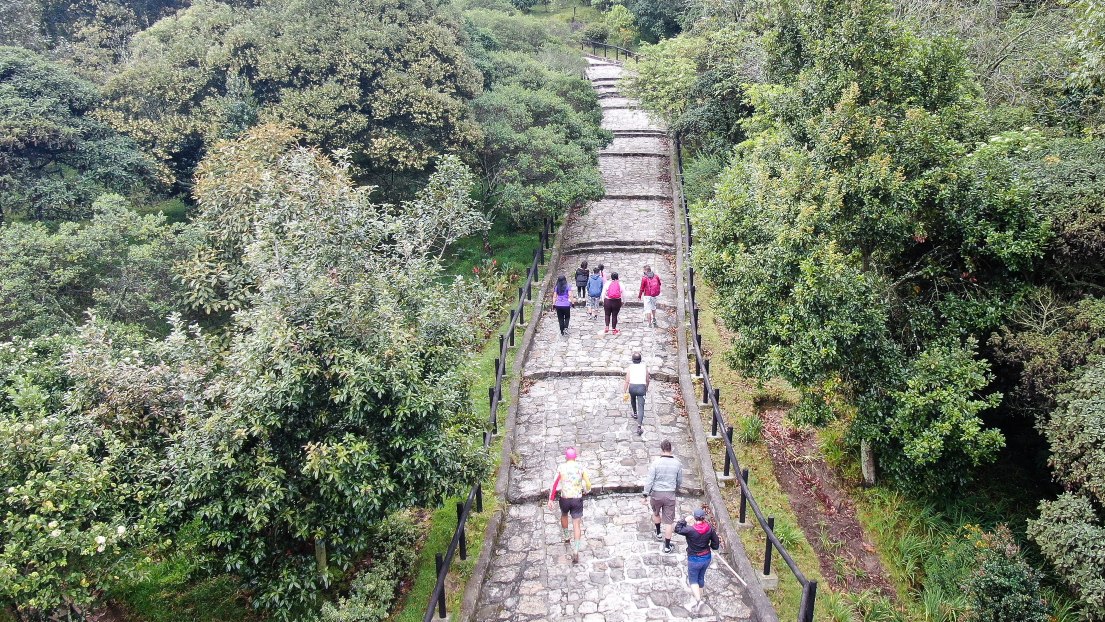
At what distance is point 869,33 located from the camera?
1072cm

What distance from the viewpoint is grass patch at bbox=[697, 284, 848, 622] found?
894 centimetres

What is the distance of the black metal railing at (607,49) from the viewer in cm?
4271

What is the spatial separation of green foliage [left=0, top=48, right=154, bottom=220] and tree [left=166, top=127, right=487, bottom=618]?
11.0 m

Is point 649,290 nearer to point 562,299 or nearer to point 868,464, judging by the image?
point 562,299

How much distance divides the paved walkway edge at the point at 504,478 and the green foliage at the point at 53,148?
10371 millimetres

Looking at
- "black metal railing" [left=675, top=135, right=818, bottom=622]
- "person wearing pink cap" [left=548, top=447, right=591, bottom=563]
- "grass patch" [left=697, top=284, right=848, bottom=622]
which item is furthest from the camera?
"person wearing pink cap" [left=548, top=447, right=591, bottom=563]

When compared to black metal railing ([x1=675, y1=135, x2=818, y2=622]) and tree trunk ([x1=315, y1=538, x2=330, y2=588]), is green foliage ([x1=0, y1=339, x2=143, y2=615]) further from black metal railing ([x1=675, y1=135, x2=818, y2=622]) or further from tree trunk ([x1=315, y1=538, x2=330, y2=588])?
black metal railing ([x1=675, y1=135, x2=818, y2=622])

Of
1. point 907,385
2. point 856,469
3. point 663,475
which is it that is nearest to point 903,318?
point 907,385

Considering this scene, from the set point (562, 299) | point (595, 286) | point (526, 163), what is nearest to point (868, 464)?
point (562, 299)

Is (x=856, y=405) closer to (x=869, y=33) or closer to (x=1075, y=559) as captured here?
(x=1075, y=559)

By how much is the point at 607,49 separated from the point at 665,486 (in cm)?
3984

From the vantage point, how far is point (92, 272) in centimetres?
1392

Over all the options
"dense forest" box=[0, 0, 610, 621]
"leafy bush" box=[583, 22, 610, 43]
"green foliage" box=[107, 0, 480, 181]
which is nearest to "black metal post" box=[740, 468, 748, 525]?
"dense forest" box=[0, 0, 610, 621]

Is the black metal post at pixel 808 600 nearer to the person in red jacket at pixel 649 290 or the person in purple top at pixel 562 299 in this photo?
the person in purple top at pixel 562 299
